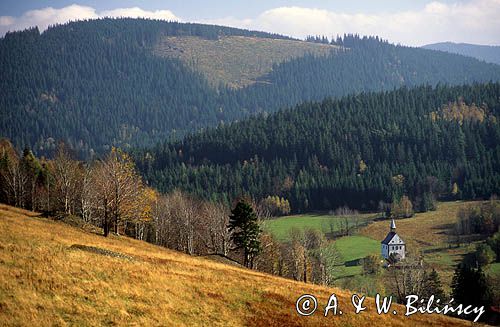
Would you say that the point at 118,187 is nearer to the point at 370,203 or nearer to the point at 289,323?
the point at 289,323

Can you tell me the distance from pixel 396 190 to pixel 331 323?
147467 mm

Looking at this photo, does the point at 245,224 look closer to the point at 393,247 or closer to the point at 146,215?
the point at 146,215

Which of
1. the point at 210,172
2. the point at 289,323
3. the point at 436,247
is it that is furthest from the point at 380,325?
the point at 210,172

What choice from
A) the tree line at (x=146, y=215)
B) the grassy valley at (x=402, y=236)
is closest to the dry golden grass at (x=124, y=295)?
the tree line at (x=146, y=215)

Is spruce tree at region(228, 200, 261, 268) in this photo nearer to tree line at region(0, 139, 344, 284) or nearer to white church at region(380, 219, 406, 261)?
tree line at region(0, 139, 344, 284)

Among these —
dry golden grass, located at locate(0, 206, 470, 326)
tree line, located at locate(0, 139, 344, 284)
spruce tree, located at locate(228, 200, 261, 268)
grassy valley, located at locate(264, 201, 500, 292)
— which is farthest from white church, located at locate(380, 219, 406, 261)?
dry golden grass, located at locate(0, 206, 470, 326)

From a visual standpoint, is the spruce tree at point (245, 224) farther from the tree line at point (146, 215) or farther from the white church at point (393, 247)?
the white church at point (393, 247)

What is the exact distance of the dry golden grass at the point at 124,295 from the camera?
23.2m

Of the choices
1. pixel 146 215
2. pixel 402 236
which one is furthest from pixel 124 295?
pixel 402 236

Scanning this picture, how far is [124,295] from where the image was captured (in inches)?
1080

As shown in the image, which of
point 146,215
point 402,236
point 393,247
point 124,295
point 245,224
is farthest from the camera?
point 402,236

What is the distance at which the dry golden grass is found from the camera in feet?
76.1

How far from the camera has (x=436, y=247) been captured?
114875 mm

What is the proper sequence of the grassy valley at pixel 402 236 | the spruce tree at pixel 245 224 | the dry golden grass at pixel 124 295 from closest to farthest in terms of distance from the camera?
the dry golden grass at pixel 124 295, the spruce tree at pixel 245 224, the grassy valley at pixel 402 236
